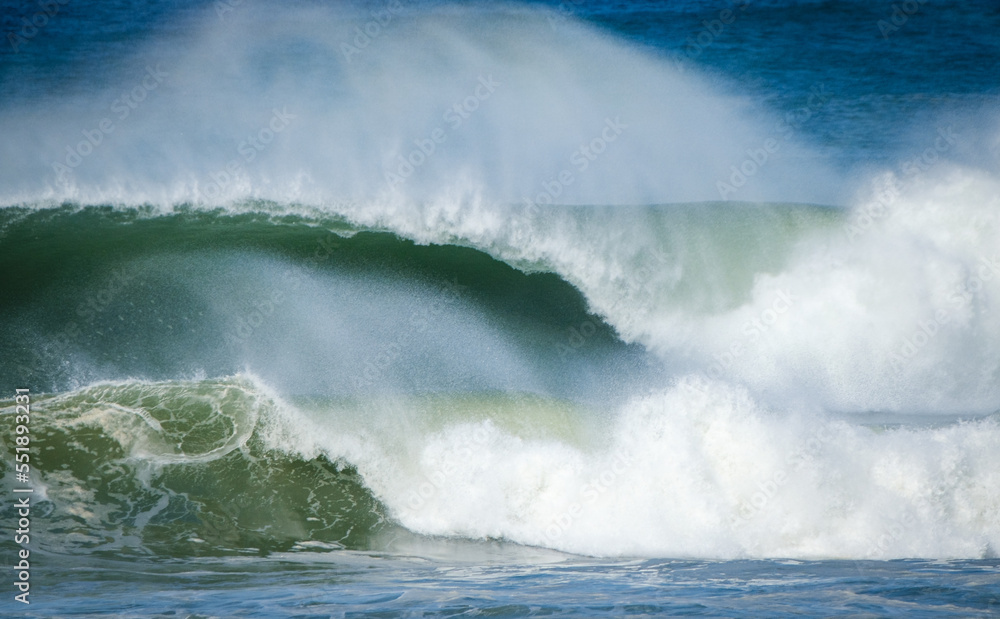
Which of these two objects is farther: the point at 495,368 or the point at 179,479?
the point at 495,368

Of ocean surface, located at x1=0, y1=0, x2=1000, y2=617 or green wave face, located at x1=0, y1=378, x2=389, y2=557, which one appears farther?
green wave face, located at x1=0, y1=378, x2=389, y2=557

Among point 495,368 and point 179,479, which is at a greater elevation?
point 495,368

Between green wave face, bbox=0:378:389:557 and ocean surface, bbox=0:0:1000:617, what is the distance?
27 mm

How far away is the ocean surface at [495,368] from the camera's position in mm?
4922

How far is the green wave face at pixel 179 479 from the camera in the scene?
540cm

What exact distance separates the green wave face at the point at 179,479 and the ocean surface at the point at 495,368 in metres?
0.03

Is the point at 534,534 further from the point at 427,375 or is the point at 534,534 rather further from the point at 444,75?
the point at 444,75

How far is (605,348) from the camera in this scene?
7492mm

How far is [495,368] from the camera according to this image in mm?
7207

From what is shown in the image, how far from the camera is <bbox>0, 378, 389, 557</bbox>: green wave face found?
5.40 metres

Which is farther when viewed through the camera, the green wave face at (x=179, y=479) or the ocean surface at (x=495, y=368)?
the green wave face at (x=179, y=479)

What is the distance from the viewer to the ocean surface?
194 inches

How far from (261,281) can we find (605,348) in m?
3.57

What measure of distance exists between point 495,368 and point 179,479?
2.94m
